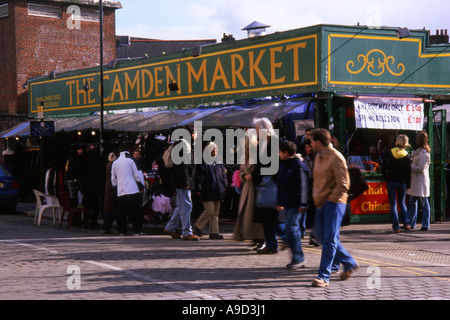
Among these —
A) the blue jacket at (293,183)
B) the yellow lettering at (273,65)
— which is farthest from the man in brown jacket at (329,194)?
the yellow lettering at (273,65)

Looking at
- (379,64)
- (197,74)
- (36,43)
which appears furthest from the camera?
(36,43)

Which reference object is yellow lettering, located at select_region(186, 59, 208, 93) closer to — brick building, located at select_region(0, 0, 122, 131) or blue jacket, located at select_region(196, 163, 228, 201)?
blue jacket, located at select_region(196, 163, 228, 201)

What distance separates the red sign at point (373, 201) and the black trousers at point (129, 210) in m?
4.73

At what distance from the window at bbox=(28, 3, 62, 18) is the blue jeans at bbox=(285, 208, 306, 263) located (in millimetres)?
25404

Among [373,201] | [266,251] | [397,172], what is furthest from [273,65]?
[266,251]

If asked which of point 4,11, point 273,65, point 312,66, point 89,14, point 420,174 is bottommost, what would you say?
point 420,174

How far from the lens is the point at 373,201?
15617 mm

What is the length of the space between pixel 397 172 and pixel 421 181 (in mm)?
802

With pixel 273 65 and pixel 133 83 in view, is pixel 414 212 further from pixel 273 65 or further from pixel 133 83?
pixel 133 83

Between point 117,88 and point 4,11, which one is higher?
point 4,11

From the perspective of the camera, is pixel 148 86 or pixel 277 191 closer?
pixel 277 191

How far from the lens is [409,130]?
53.8 ft
